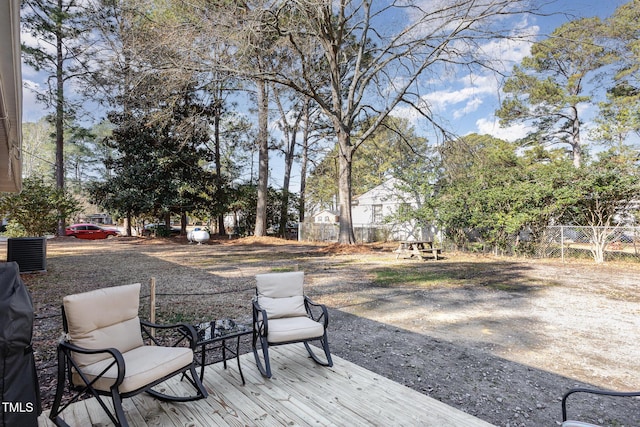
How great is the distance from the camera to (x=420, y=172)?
14.5 m

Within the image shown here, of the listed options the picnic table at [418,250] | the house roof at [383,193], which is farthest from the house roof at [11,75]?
the house roof at [383,193]

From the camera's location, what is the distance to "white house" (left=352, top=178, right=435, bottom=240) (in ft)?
51.2

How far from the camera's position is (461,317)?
5.20m

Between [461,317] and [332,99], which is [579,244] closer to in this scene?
[461,317]

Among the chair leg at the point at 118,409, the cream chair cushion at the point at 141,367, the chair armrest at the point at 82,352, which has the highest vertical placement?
the chair armrest at the point at 82,352

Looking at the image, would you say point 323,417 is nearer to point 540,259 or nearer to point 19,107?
point 19,107

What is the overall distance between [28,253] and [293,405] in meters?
9.06

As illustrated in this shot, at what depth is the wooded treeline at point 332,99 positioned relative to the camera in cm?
1009

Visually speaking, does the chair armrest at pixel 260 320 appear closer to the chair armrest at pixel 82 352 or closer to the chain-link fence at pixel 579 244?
the chair armrest at pixel 82 352

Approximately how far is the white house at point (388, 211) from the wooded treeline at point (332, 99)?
1.18 metres

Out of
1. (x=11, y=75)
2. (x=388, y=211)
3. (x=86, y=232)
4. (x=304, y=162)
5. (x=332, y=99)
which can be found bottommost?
(x=86, y=232)

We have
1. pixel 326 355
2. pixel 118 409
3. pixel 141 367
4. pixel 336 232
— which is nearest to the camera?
pixel 118 409

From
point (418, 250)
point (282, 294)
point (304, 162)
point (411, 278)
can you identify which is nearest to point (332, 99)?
point (304, 162)

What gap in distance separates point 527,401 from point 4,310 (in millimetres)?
3874
